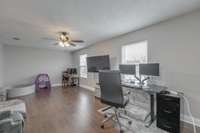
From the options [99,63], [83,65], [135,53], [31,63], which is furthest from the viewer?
[83,65]

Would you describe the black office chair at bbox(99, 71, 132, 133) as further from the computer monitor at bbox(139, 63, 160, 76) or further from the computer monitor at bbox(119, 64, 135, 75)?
the computer monitor at bbox(119, 64, 135, 75)

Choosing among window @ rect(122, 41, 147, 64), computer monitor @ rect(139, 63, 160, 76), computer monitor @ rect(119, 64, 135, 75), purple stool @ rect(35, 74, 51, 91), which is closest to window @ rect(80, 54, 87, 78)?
purple stool @ rect(35, 74, 51, 91)

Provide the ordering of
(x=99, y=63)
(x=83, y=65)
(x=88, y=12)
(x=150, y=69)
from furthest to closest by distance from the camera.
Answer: (x=83, y=65), (x=99, y=63), (x=150, y=69), (x=88, y=12)

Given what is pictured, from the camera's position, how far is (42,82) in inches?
274

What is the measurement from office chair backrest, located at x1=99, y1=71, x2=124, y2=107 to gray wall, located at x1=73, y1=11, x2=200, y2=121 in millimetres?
1517

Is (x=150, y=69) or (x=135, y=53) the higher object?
(x=135, y=53)

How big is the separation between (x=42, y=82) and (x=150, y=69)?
6.09 m

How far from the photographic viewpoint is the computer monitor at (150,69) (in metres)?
2.91

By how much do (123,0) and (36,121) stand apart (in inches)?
126

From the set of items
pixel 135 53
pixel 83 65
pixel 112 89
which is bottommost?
pixel 112 89

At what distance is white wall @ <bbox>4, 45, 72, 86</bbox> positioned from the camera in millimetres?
6293

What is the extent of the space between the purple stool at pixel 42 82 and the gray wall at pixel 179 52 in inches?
228

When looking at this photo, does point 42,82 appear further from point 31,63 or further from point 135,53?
point 135,53

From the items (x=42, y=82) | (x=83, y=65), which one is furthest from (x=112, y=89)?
(x=42, y=82)
